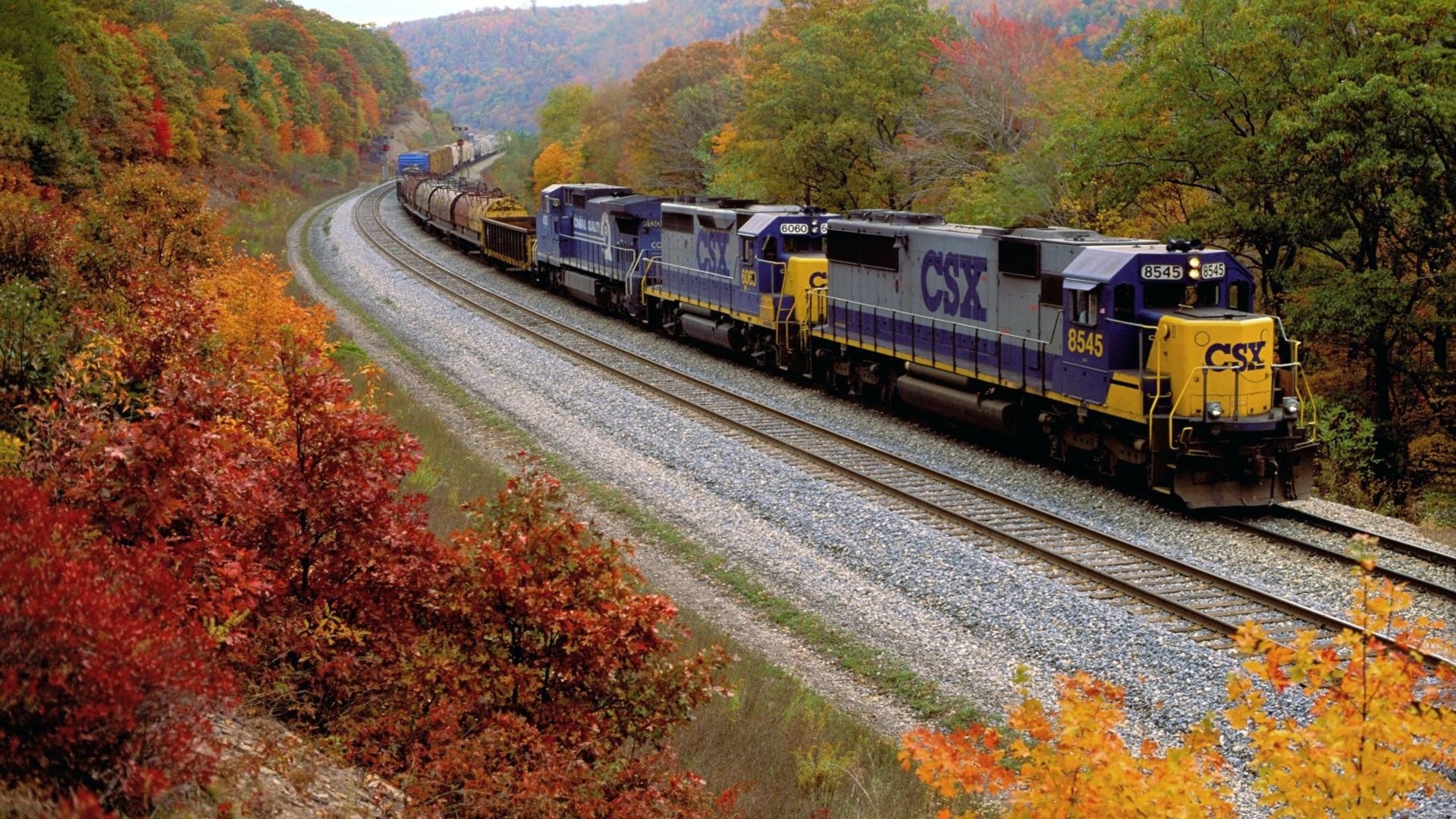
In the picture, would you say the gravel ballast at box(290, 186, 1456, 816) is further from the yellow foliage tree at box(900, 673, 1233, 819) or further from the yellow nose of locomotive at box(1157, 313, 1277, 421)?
the yellow foliage tree at box(900, 673, 1233, 819)

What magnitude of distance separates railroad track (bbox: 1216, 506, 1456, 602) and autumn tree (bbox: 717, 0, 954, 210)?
87.6 ft

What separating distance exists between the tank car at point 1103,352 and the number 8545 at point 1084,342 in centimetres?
3

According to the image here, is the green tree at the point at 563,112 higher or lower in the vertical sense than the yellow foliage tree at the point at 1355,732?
higher

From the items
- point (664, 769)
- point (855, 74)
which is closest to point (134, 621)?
point (664, 769)

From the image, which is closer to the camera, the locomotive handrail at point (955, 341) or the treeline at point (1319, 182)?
the locomotive handrail at point (955, 341)

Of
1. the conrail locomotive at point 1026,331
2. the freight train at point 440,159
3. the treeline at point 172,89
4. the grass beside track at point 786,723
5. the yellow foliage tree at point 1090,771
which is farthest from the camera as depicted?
the freight train at point 440,159

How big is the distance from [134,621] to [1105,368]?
14.5m

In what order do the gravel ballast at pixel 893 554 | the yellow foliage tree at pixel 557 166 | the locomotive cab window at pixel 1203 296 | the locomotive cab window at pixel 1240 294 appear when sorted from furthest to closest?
the yellow foliage tree at pixel 557 166
the locomotive cab window at pixel 1240 294
the locomotive cab window at pixel 1203 296
the gravel ballast at pixel 893 554

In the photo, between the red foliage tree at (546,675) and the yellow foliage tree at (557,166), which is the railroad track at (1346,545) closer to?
the red foliage tree at (546,675)

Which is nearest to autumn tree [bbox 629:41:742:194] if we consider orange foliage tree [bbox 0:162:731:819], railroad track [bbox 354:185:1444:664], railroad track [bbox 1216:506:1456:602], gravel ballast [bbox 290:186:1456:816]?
railroad track [bbox 354:185:1444:664]

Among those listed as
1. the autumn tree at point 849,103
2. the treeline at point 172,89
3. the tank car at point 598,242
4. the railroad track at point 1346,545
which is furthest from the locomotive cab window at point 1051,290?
the treeline at point 172,89

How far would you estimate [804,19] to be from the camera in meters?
49.6

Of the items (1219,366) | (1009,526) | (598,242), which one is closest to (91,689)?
(1009,526)

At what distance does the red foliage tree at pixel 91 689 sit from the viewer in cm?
507
